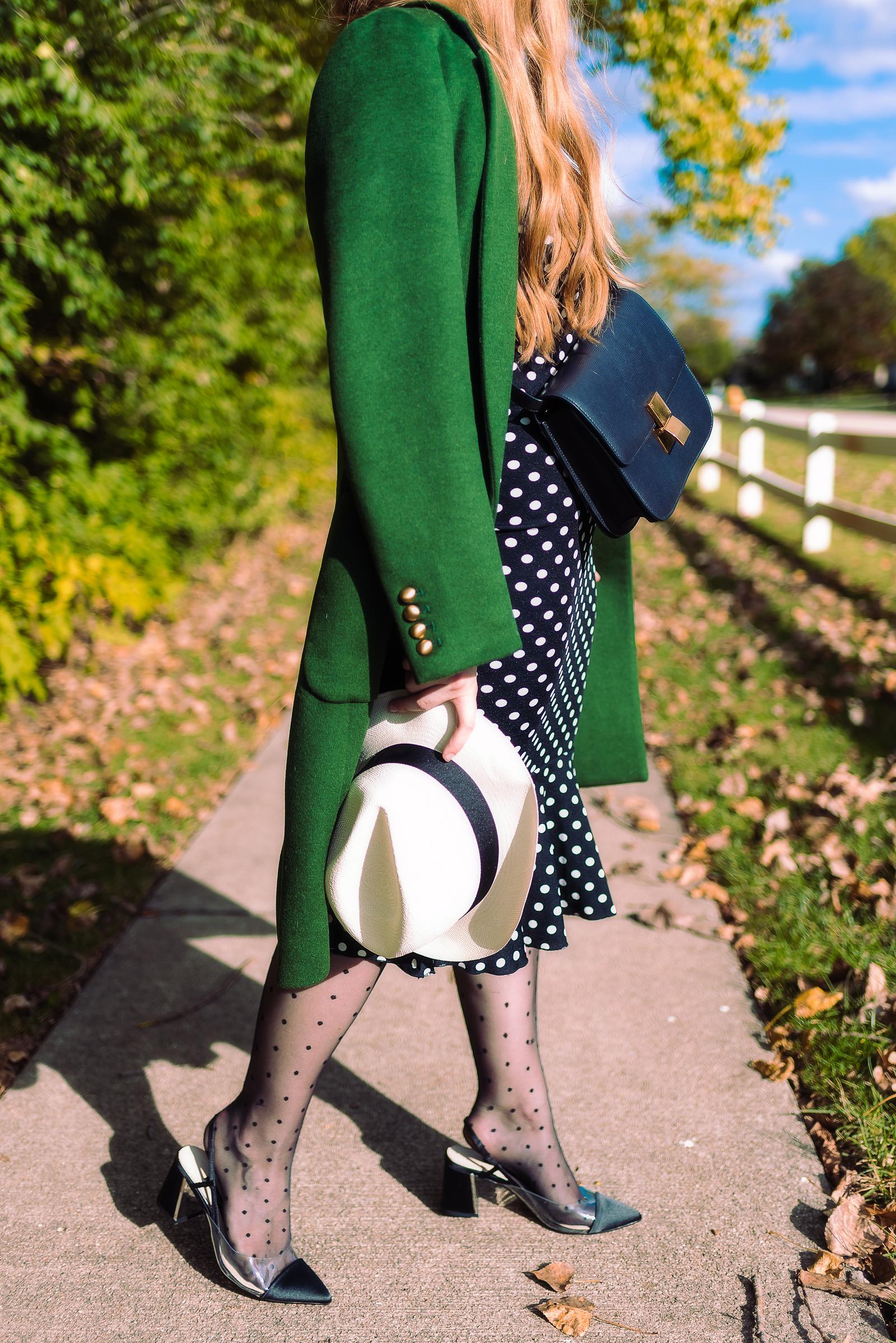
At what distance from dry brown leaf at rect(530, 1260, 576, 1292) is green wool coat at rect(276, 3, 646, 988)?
1.01 metres

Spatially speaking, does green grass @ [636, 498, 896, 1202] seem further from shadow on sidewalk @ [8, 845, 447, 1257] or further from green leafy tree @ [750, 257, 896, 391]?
green leafy tree @ [750, 257, 896, 391]

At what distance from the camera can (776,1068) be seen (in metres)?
2.38

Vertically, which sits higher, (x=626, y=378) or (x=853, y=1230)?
(x=626, y=378)

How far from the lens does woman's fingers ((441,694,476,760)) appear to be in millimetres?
1484

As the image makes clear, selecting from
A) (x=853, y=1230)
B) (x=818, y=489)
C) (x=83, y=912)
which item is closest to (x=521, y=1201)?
(x=853, y=1230)

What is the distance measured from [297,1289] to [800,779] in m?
2.71

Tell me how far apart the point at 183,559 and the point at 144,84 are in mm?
3052

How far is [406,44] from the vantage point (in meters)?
1.35

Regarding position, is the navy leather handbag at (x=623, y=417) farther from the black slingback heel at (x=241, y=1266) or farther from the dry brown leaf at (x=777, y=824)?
the dry brown leaf at (x=777, y=824)

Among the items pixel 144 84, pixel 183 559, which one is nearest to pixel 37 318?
pixel 144 84

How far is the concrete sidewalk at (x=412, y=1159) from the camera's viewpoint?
1.76 metres

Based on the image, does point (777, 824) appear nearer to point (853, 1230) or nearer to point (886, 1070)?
point (886, 1070)

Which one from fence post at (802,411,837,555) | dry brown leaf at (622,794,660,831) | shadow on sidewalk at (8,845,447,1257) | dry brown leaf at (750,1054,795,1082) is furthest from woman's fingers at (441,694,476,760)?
fence post at (802,411,837,555)

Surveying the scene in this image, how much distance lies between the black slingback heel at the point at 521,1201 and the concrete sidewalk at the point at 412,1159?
1.1 inches
